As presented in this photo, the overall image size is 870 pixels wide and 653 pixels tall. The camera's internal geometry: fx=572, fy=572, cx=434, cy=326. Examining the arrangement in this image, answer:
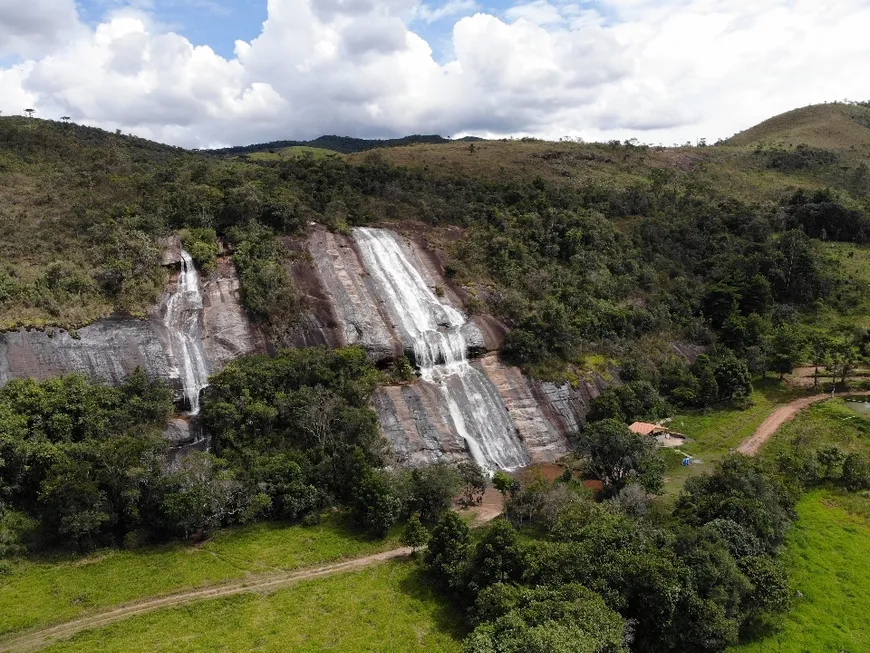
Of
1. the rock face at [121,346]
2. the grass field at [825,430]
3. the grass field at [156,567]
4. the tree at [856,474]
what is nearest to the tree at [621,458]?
the grass field at [825,430]

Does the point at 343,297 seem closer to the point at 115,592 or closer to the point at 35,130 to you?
the point at 115,592

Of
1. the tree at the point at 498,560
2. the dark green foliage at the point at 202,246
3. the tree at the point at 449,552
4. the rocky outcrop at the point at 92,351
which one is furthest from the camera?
the dark green foliage at the point at 202,246

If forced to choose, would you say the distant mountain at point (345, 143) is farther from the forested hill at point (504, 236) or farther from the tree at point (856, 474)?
the tree at point (856, 474)

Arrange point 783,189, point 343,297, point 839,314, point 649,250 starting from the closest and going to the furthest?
point 343,297 → point 839,314 → point 649,250 → point 783,189

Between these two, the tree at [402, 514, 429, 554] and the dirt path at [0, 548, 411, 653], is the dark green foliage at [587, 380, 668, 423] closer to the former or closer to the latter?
the tree at [402, 514, 429, 554]

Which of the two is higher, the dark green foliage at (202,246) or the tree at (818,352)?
the dark green foliage at (202,246)

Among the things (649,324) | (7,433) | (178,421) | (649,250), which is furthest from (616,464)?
(649,250)

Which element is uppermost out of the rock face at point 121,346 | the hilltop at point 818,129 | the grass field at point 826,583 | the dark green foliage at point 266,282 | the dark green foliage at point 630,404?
the hilltop at point 818,129
